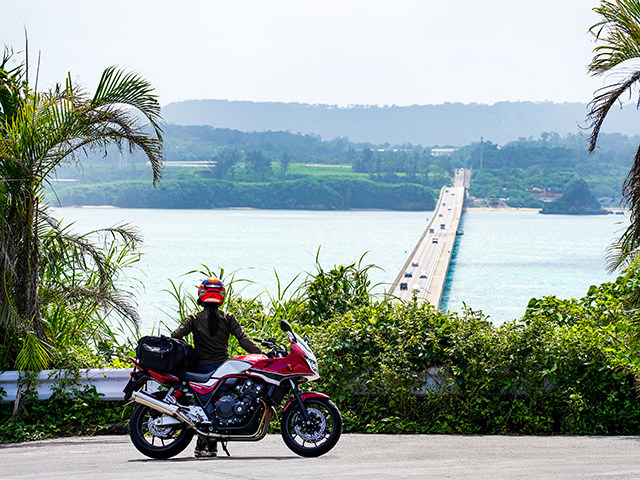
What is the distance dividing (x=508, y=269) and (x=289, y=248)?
2907cm

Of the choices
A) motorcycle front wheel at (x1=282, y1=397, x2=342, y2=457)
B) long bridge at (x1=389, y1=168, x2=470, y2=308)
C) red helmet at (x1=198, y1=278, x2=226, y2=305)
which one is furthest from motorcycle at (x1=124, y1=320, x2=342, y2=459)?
long bridge at (x1=389, y1=168, x2=470, y2=308)

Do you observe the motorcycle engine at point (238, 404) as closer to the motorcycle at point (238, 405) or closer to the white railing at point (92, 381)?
the motorcycle at point (238, 405)

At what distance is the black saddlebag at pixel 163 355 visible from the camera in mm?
5055

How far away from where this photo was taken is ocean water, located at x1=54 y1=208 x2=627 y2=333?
2594 inches

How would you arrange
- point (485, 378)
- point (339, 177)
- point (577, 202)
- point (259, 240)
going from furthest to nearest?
point (339, 177), point (577, 202), point (259, 240), point (485, 378)

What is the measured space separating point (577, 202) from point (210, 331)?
139 m

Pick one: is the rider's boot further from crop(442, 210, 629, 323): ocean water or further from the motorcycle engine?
crop(442, 210, 629, 323): ocean water

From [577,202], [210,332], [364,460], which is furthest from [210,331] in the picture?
[577,202]

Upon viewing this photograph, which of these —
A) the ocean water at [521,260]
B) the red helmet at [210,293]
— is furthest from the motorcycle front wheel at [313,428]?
the ocean water at [521,260]

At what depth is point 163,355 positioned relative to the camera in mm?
5055

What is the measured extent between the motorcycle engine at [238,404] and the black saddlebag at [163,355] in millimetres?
404

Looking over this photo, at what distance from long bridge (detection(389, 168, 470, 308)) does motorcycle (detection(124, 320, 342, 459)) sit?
85.3 feet

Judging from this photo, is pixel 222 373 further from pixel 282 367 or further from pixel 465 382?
pixel 465 382

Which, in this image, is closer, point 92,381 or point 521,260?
point 92,381
